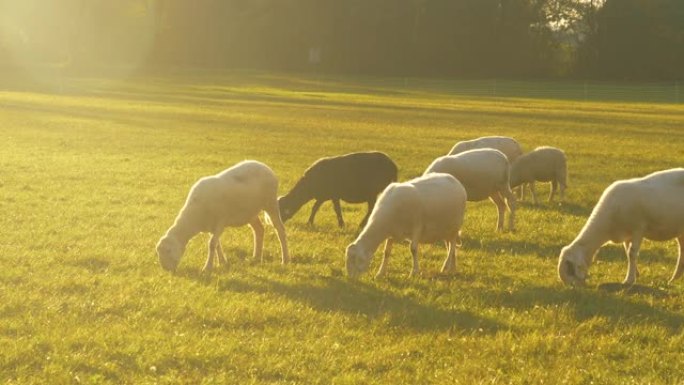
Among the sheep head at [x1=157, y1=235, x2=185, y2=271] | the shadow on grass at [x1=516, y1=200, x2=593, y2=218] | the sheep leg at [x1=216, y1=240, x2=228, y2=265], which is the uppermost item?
the sheep head at [x1=157, y1=235, x2=185, y2=271]

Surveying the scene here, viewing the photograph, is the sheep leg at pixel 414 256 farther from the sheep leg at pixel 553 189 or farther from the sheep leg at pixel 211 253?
the sheep leg at pixel 553 189

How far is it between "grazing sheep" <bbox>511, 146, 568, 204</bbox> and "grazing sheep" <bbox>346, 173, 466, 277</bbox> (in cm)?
628

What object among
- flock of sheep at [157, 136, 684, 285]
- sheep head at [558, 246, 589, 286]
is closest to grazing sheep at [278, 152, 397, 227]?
flock of sheep at [157, 136, 684, 285]

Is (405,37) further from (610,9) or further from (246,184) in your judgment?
(246,184)

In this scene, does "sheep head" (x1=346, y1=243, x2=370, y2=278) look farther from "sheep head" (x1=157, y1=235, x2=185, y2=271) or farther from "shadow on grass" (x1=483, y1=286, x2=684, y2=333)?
"sheep head" (x1=157, y1=235, x2=185, y2=271)

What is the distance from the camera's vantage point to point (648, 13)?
83.0m

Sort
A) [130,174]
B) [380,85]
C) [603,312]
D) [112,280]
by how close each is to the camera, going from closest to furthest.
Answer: [603,312]
[112,280]
[130,174]
[380,85]

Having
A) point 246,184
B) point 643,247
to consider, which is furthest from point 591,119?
point 246,184

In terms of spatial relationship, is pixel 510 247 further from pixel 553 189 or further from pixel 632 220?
pixel 553 189

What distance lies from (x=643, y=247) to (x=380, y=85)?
205 ft

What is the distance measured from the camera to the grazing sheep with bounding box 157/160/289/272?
36.6 feet

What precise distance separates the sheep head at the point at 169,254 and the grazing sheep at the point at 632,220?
4.34 m

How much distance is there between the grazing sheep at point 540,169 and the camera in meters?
17.5

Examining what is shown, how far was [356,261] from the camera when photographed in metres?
10.5
